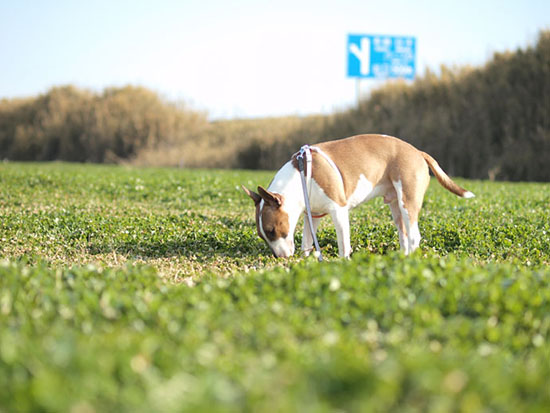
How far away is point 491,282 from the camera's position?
4.12 m

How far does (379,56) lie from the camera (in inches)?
1182

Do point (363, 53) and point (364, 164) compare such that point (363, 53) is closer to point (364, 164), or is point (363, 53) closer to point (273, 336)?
point (364, 164)

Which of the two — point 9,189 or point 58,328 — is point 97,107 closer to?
point 9,189

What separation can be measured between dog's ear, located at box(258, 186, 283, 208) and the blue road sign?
→ 24.7m

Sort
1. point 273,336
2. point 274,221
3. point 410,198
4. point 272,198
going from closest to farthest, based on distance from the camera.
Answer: point 273,336, point 272,198, point 274,221, point 410,198

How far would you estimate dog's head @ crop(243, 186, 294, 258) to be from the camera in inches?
224

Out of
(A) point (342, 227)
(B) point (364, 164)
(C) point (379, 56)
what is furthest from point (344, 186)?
(C) point (379, 56)

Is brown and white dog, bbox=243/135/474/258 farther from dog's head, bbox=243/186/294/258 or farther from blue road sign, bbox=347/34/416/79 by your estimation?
blue road sign, bbox=347/34/416/79

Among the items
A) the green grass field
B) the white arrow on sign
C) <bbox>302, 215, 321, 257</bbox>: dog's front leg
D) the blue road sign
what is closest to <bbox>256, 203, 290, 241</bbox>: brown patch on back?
the green grass field

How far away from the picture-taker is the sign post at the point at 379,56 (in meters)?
29.4

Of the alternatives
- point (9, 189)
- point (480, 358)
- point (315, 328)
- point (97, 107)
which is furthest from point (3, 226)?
point (97, 107)

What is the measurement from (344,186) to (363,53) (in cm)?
2533

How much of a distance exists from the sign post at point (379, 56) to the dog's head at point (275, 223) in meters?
24.5

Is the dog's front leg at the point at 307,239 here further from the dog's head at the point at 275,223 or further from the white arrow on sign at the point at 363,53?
the white arrow on sign at the point at 363,53
